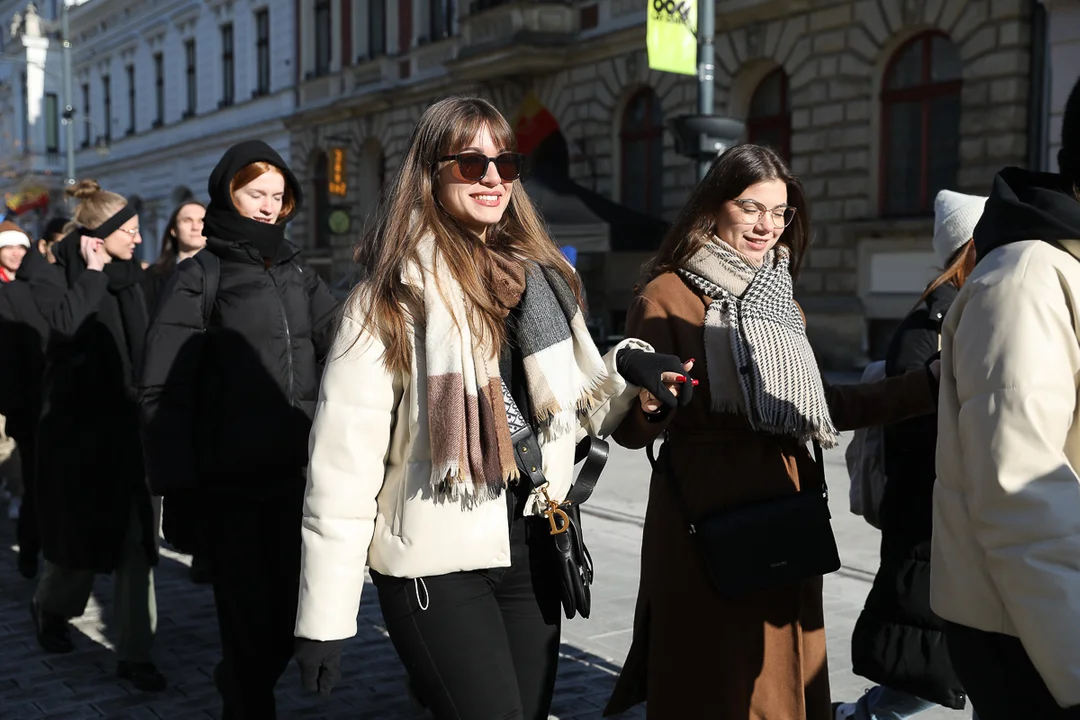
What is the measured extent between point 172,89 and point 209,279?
3699 cm

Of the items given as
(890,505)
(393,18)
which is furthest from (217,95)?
(890,505)

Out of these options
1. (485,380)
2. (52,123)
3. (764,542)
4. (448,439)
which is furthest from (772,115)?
(52,123)

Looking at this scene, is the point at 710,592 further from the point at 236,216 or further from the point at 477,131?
the point at 236,216

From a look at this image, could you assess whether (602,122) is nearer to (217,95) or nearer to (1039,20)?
(1039,20)

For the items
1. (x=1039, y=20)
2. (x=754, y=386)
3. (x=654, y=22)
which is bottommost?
(x=754, y=386)

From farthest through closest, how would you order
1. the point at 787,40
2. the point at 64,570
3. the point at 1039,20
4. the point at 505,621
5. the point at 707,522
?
1. the point at 787,40
2. the point at 1039,20
3. the point at 64,570
4. the point at 707,522
5. the point at 505,621

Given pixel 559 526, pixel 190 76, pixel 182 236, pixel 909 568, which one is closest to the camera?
pixel 559 526

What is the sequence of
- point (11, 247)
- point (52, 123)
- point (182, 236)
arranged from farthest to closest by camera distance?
point (52, 123), point (11, 247), point (182, 236)

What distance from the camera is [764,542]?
3.00 meters

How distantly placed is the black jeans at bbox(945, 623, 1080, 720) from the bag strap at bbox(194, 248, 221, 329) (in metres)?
2.46

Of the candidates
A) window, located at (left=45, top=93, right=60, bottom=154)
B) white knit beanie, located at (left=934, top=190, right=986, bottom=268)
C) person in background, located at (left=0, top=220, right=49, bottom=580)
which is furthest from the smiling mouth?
window, located at (left=45, top=93, right=60, bottom=154)

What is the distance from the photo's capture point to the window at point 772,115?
18328mm

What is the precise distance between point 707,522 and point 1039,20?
13486 millimetres

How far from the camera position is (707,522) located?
119 inches
